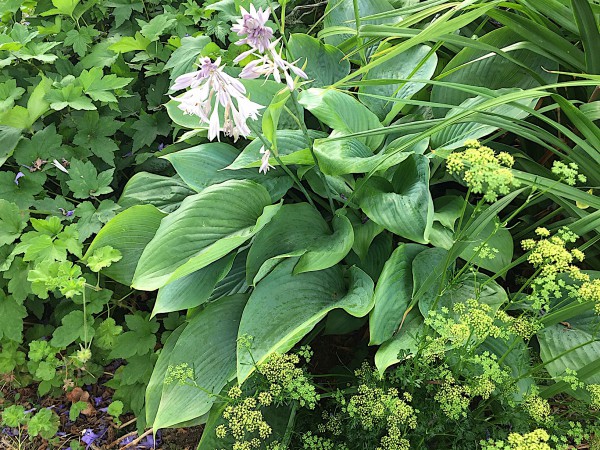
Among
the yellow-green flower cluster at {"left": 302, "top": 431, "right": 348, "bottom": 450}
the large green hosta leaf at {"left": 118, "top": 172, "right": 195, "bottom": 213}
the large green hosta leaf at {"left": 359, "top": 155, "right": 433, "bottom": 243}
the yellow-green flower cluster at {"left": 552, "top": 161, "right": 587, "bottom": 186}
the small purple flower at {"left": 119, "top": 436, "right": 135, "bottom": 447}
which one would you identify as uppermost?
the yellow-green flower cluster at {"left": 552, "top": 161, "right": 587, "bottom": 186}

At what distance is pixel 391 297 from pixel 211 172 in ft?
2.24

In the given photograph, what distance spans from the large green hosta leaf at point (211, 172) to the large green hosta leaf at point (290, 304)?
280mm

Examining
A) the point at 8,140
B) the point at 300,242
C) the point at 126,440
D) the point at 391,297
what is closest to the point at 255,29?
the point at 300,242

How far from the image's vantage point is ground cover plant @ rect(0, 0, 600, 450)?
3.58 feet

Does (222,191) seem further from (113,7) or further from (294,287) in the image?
(113,7)

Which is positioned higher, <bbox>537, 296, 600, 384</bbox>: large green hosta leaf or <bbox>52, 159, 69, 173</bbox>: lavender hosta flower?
<bbox>52, 159, 69, 173</bbox>: lavender hosta flower

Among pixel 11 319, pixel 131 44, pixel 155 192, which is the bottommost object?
pixel 11 319

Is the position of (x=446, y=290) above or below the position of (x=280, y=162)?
below

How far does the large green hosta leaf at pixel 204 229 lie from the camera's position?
1307mm

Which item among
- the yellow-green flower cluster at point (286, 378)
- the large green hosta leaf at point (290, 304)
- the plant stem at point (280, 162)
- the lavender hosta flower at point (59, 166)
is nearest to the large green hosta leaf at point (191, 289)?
the large green hosta leaf at point (290, 304)

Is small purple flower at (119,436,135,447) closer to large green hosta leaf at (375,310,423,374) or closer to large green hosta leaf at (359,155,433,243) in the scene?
large green hosta leaf at (375,310,423,374)

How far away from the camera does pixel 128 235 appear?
1.56 metres

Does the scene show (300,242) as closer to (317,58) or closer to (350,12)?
(317,58)

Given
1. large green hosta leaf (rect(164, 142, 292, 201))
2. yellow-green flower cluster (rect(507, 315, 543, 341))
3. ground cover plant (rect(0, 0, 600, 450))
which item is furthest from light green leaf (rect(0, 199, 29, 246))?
yellow-green flower cluster (rect(507, 315, 543, 341))
